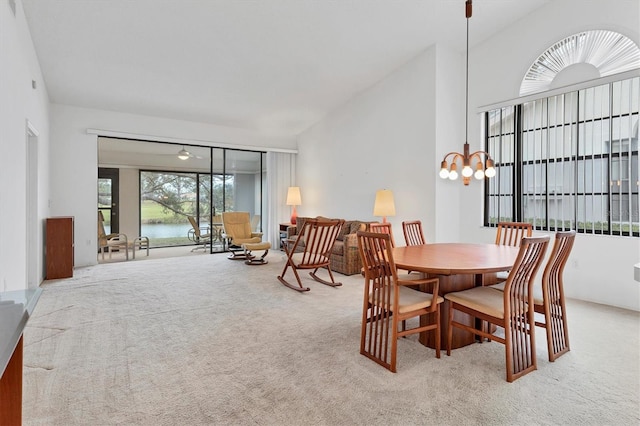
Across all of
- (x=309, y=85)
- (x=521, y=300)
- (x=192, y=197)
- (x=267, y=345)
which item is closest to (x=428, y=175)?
(x=309, y=85)

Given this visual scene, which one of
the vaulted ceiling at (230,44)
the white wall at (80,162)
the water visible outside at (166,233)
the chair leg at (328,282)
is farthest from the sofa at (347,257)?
the water visible outside at (166,233)

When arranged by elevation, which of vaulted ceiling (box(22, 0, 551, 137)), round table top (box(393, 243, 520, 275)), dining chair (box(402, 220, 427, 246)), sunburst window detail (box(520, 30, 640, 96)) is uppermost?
vaulted ceiling (box(22, 0, 551, 137))

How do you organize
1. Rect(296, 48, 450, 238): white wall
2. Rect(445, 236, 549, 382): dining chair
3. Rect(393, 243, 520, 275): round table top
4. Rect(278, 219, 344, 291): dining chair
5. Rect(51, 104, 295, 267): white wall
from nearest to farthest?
Rect(445, 236, 549, 382): dining chair → Rect(393, 243, 520, 275): round table top → Rect(278, 219, 344, 291): dining chair → Rect(296, 48, 450, 238): white wall → Rect(51, 104, 295, 267): white wall

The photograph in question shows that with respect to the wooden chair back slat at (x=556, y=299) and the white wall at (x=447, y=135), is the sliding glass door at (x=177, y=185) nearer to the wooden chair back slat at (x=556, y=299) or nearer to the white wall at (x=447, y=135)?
the white wall at (x=447, y=135)

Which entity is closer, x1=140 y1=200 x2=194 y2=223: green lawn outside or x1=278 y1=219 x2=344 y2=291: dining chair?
x1=278 y1=219 x2=344 y2=291: dining chair

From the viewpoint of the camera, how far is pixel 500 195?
495 centimetres

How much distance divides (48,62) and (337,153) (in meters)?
4.89

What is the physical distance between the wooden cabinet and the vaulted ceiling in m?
2.16

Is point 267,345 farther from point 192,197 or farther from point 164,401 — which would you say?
point 192,197

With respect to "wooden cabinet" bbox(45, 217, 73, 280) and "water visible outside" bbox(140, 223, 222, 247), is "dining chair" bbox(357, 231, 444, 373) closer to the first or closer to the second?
"wooden cabinet" bbox(45, 217, 73, 280)

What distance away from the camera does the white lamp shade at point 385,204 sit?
535cm

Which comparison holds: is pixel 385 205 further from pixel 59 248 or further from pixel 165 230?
pixel 165 230

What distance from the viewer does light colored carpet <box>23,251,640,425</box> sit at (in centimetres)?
180

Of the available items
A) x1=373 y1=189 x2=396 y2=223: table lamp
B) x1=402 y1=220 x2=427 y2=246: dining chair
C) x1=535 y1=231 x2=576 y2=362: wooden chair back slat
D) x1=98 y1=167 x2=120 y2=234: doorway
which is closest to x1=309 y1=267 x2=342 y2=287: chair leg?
x1=402 y1=220 x2=427 y2=246: dining chair
